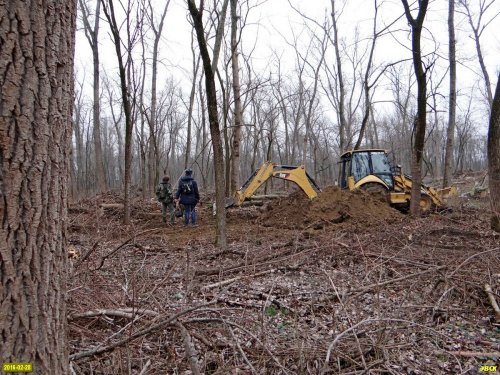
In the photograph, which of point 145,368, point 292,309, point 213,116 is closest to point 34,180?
point 145,368

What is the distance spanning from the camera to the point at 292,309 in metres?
3.80

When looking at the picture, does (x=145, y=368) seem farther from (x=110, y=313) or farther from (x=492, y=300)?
(x=492, y=300)

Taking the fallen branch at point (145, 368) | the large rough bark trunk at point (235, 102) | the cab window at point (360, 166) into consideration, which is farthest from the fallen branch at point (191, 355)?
the large rough bark trunk at point (235, 102)

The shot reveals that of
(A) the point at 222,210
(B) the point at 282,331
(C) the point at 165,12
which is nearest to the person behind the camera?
(B) the point at 282,331

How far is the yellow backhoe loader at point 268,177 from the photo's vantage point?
11.8 metres

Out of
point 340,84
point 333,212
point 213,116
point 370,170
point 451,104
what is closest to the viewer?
point 213,116

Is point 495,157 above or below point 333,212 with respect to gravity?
above

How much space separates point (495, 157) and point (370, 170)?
5079 mm

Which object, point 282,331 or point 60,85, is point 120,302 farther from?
point 60,85

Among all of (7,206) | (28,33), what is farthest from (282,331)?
(28,33)

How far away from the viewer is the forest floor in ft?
8.64

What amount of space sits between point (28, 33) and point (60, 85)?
9.5 inches

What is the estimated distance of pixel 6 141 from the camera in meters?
1.51

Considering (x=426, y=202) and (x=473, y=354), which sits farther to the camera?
(x=426, y=202)
